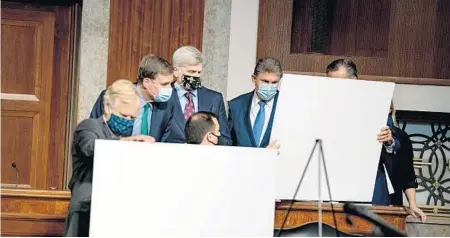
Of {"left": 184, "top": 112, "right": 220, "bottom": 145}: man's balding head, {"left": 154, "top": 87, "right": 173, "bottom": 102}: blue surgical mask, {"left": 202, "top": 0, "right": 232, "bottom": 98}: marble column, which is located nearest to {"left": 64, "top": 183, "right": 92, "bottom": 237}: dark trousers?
{"left": 184, "top": 112, "right": 220, "bottom": 145}: man's balding head

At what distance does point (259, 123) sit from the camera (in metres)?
4.62

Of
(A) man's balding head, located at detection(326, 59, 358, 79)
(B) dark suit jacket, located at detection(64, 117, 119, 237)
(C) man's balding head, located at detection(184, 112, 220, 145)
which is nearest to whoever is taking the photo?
(B) dark suit jacket, located at detection(64, 117, 119, 237)

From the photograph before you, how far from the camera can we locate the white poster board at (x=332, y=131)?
148 inches

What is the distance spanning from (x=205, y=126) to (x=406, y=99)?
7.37 ft

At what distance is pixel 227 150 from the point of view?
3512 mm

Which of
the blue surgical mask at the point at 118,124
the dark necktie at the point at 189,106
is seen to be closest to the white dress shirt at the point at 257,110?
the dark necktie at the point at 189,106

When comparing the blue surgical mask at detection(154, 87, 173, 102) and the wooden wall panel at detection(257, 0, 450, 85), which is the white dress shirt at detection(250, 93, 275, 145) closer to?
the blue surgical mask at detection(154, 87, 173, 102)

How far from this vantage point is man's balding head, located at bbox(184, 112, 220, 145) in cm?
397

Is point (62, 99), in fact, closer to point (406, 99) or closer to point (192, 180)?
point (406, 99)

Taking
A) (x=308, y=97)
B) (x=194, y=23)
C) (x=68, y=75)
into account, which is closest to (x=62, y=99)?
(x=68, y=75)

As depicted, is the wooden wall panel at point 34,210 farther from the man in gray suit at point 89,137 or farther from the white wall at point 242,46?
the white wall at point 242,46

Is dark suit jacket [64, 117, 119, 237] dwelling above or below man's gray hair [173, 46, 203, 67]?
below

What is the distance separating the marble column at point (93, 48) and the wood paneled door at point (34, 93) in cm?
31

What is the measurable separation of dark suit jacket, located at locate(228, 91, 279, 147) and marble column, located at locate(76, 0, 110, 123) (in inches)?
44.0
